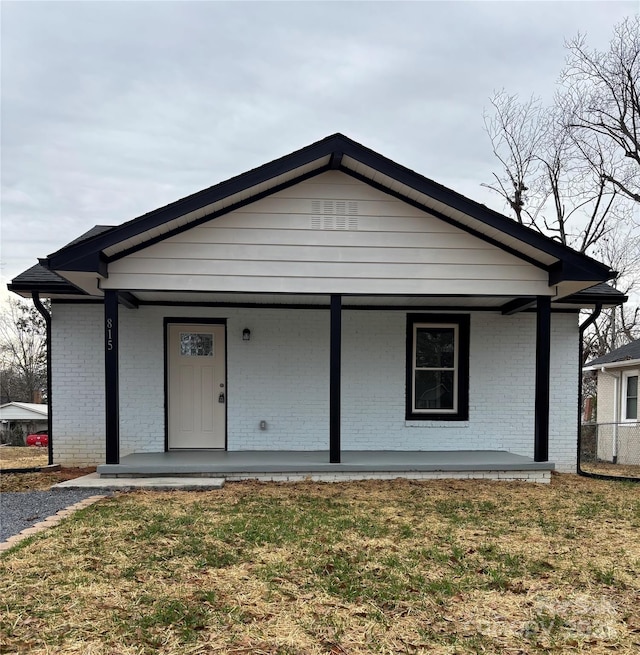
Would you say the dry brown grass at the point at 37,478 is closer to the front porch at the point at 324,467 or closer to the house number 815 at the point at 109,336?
the front porch at the point at 324,467

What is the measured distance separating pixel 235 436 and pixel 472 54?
35.9 ft

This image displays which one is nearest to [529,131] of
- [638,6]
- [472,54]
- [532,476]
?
[638,6]

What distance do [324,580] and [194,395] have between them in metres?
5.42

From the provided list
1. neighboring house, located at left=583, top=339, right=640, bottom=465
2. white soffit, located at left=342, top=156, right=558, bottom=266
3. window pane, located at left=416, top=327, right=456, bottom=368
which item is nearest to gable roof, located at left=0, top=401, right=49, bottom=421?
window pane, located at left=416, top=327, right=456, bottom=368

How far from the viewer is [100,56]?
11586mm

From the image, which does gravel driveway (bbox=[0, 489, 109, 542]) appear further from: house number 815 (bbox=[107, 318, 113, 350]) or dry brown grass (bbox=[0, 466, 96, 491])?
house number 815 (bbox=[107, 318, 113, 350])

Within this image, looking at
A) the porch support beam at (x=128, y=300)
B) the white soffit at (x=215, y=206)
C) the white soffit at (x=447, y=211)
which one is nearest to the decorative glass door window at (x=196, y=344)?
the porch support beam at (x=128, y=300)

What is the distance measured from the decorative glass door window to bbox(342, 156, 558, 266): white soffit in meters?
3.63

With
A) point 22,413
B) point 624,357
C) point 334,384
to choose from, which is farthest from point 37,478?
point 22,413

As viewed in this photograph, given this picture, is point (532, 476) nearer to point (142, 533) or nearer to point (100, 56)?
point (142, 533)

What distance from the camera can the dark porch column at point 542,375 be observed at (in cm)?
721

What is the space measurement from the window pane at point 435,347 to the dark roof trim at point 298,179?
2433 mm

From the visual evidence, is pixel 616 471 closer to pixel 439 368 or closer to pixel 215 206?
pixel 439 368

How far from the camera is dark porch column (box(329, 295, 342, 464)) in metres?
7.05
